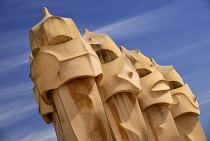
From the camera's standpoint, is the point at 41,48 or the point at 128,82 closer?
the point at 41,48

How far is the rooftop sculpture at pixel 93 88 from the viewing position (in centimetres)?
628

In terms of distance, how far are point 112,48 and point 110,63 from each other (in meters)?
0.40

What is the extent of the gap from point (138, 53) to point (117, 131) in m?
2.72

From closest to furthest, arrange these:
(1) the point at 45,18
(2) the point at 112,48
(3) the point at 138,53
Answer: (1) the point at 45,18
(2) the point at 112,48
(3) the point at 138,53

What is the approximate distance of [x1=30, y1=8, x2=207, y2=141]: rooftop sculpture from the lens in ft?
20.6

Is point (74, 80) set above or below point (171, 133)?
above

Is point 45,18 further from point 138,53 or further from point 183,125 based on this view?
point 183,125

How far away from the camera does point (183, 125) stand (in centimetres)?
998

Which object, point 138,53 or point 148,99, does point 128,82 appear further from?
point 138,53

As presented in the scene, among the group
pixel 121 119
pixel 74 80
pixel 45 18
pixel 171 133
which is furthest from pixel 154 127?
pixel 45 18

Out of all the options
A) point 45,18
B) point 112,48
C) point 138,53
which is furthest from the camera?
point 138,53

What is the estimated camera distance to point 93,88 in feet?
21.0

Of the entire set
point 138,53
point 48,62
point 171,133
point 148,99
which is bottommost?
point 171,133

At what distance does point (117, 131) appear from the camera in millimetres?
7242
